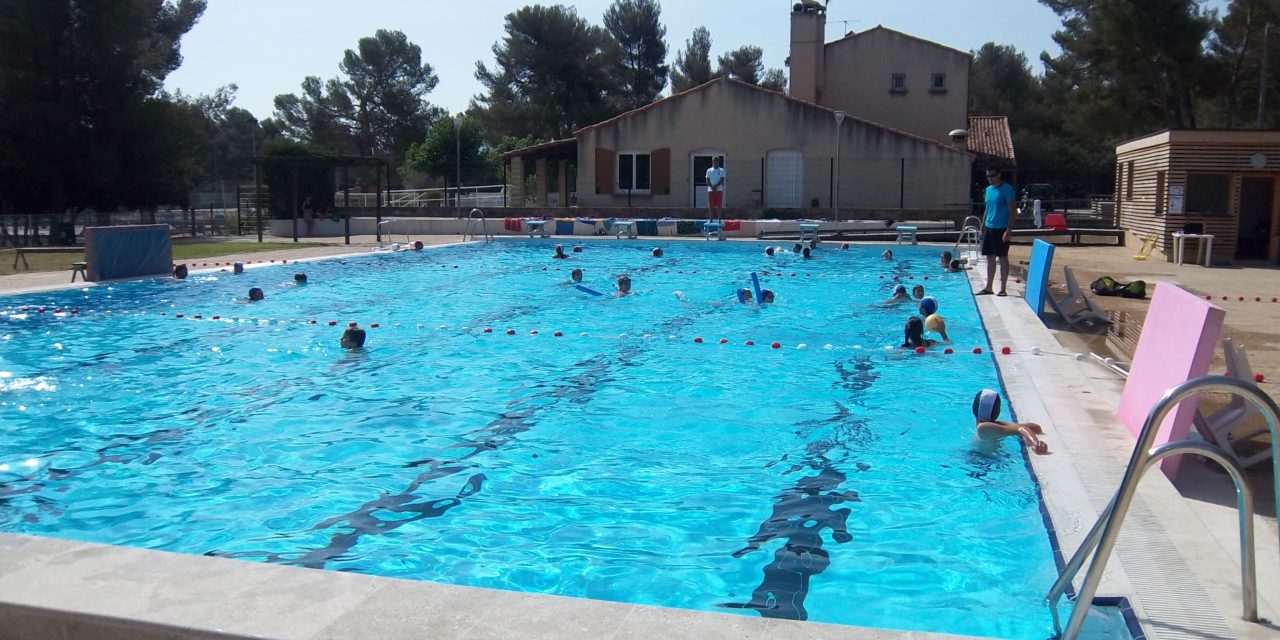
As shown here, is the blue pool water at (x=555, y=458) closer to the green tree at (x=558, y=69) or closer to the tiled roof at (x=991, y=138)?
the tiled roof at (x=991, y=138)

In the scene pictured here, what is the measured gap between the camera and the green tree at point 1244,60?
3541 centimetres

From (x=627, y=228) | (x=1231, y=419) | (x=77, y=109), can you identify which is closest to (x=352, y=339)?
(x=1231, y=419)

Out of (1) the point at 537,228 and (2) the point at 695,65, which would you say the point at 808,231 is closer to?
(1) the point at 537,228

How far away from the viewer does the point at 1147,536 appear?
4.00 m

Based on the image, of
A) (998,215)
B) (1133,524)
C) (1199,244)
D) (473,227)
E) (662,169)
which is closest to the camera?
(1133,524)

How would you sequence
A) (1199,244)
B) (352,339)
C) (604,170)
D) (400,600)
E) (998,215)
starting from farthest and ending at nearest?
1. (604,170)
2. (1199,244)
3. (998,215)
4. (352,339)
5. (400,600)

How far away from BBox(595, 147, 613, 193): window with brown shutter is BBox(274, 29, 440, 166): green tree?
31.8 m

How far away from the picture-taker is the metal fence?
2538 cm

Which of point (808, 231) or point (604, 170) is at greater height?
point (604, 170)

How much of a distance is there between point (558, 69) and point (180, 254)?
113 feet

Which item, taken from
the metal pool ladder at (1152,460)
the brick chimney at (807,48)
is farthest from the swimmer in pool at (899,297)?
the brick chimney at (807,48)

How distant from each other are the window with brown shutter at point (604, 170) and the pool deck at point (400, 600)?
30111 mm

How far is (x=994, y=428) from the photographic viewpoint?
6.11 m

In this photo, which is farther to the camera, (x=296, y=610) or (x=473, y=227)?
(x=473, y=227)
